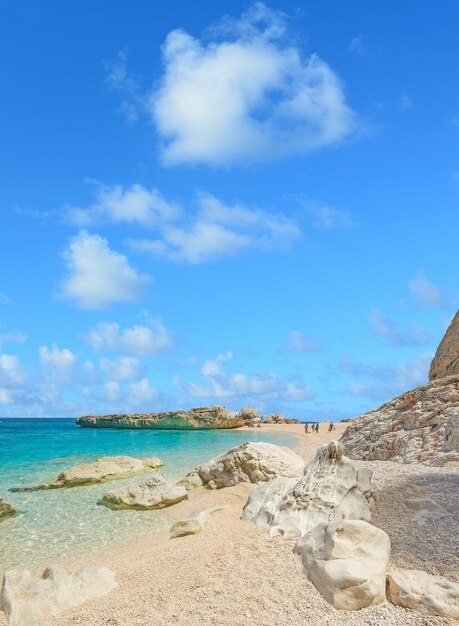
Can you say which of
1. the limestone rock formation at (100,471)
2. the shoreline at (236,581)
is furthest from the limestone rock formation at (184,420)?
the shoreline at (236,581)

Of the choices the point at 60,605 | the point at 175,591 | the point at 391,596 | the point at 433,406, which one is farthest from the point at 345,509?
the point at 433,406

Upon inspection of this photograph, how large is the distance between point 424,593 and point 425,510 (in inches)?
125

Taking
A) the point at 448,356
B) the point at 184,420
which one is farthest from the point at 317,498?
the point at 184,420

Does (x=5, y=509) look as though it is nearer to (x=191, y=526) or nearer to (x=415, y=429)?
(x=191, y=526)

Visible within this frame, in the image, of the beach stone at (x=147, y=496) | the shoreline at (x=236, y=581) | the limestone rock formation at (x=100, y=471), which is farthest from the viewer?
the limestone rock formation at (x=100, y=471)

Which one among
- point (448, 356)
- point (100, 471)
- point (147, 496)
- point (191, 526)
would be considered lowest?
point (100, 471)

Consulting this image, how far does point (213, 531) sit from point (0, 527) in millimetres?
7306

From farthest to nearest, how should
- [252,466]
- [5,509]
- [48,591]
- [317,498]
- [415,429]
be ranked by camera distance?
[252,466], [415,429], [5,509], [317,498], [48,591]

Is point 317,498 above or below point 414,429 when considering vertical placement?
below

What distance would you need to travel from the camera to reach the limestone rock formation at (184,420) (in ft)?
272

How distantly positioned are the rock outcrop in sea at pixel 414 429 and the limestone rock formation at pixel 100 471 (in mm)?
10718

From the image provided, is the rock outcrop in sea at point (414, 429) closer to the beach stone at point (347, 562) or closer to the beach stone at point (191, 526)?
the beach stone at point (191, 526)

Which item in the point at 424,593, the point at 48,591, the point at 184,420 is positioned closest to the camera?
the point at 424,593

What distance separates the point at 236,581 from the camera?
7.32 meters
